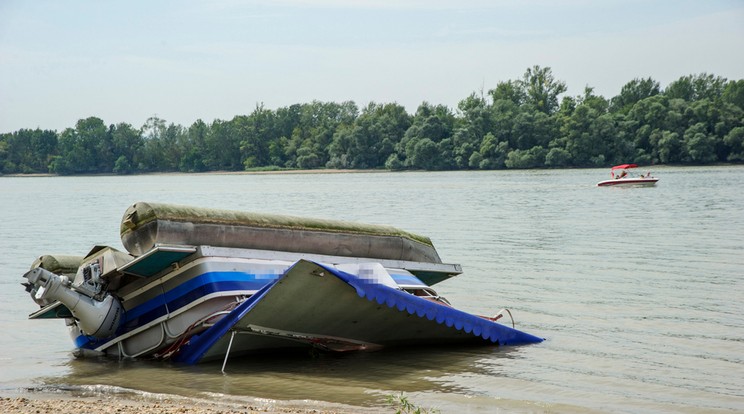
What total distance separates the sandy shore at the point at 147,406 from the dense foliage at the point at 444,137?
116269 millimetres

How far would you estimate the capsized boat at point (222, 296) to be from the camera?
9.58m

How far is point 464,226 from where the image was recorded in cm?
3219

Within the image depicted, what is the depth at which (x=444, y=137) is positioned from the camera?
148 m

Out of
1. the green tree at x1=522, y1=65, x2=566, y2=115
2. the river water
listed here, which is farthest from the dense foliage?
the river water

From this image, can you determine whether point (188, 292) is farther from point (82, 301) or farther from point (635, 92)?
point (635, 92)

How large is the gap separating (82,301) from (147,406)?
209 cm

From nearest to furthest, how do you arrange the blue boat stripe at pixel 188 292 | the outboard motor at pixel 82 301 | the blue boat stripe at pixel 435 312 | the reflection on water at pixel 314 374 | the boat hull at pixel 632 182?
the reflection on water at pixel 314 374 < the blue boat stripe at pixel 435 312 < the outboard motor at pixel 82 301 < the blue boat stripe at pixel 188 292 < the boat hull at pixel 632 182

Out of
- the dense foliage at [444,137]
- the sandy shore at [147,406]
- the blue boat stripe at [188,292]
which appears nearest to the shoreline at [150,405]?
the sandy shore at [147,406]

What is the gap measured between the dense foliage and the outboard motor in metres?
115

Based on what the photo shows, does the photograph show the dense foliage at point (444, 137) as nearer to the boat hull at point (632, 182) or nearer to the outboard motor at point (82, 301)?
the boat hull at point (632, 182)

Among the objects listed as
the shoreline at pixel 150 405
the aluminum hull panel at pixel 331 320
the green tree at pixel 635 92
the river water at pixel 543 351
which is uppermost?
the green tree at pixel 635 92

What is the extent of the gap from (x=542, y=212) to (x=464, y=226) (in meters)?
8.23

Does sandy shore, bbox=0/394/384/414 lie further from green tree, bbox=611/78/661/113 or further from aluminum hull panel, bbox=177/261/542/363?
green tree, bbox=611/78/661/113

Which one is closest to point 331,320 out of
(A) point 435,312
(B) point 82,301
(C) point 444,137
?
(A) point 435,312
